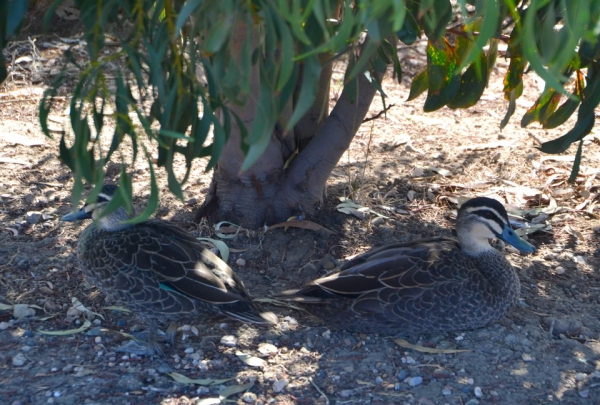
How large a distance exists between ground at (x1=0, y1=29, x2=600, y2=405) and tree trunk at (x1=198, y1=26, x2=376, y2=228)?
0.56 ft

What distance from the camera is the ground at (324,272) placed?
3.83 metres

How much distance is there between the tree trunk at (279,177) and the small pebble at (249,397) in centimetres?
186

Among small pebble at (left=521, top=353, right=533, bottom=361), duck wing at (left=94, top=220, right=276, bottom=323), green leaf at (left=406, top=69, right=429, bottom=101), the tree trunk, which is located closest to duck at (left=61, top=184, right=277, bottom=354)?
duck wing at (left=94, top=220, right=276, bottom=323)

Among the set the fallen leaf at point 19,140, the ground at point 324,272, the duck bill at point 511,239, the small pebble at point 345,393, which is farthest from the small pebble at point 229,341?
the fallen leaf at point 19,140

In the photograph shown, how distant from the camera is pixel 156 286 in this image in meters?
4.24

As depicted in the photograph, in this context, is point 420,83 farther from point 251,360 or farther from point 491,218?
point 251,360

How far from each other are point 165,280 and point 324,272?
1252 mm

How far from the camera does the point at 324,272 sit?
16.5 feet

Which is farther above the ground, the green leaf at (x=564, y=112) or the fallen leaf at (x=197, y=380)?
the green leaf at (x=564, y=112)

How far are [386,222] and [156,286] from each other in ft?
6.86

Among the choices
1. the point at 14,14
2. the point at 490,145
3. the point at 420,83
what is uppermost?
the point at 14,14

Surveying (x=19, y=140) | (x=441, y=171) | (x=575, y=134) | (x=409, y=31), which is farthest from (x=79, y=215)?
(x=441, y=171)

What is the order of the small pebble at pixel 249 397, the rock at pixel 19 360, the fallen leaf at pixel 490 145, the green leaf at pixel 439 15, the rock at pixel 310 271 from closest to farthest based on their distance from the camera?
the green leaf at pixel 439 15, the small pebble at pixel 249 397, the rock at pixel 19 360, the rock at pixel 310 271, the fallen leaf at pixel 490 145

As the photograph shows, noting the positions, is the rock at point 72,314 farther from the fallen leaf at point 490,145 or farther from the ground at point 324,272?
the fallen leaf at point 490,145
